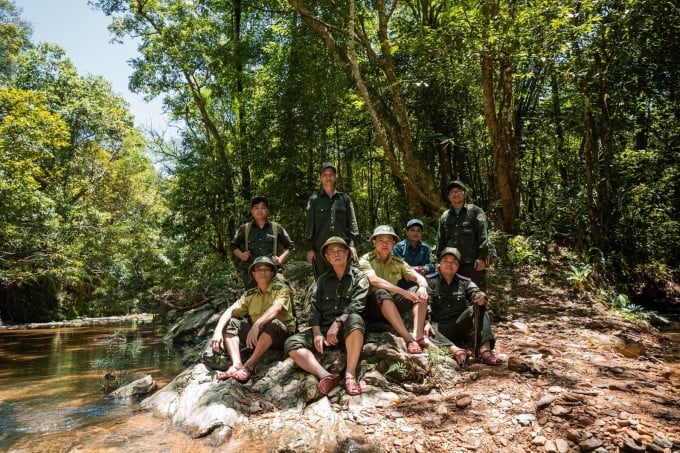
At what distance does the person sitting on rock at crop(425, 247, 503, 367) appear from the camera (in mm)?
4833

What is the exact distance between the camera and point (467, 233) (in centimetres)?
557

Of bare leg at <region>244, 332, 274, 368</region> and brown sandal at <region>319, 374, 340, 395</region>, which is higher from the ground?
bare leg at <region>244, 332, 274, 368</region>

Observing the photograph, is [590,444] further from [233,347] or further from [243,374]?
[233,347]

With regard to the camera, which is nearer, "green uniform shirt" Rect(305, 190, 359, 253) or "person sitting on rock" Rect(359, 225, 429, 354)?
"person sitting on rock" Rect(359, 225, 429, 354)

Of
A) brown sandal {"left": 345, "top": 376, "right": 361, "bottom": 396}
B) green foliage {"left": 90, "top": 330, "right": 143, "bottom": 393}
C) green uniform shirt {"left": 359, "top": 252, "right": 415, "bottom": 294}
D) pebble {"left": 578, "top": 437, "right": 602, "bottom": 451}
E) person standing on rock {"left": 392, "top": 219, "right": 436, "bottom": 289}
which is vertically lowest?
green foliage {"left": 90, "top": 330, "right": 143, "bottom": 393}

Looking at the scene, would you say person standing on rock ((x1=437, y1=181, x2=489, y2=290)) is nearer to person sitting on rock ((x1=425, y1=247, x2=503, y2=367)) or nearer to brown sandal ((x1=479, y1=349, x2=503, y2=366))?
person sitting on rock ((x1=425, y1=247, x2=503, y2=367))

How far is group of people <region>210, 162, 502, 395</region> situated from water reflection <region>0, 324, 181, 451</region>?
1987 mm

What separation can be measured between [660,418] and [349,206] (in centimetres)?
387

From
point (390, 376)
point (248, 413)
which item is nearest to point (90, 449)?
point (248, 413)

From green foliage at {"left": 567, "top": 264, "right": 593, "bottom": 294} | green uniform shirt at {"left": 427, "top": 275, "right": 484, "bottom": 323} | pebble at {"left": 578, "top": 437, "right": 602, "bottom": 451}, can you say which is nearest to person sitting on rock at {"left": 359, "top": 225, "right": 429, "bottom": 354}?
green uniform shirt at {"left": 427, "top": 275, "right": 484, "bottom": 323}

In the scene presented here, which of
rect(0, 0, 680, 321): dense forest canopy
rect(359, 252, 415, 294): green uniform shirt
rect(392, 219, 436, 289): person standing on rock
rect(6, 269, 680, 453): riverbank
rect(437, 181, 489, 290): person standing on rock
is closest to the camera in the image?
rect(6, 269, 680, 453): riverbank

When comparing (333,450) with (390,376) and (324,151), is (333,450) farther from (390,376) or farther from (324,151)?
(324,151)

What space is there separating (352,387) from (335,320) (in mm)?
731

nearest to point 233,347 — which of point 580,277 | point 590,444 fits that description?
point 590,444
